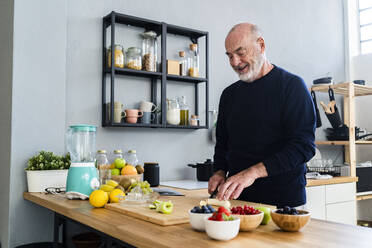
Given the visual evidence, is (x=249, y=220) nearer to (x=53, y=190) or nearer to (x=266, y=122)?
(x=266, y=122)

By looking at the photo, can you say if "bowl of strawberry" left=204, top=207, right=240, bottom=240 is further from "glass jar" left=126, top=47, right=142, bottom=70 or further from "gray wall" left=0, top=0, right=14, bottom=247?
"glass jar" left=126, top=47, right=142, bottom=70

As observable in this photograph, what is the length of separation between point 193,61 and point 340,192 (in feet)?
5.79

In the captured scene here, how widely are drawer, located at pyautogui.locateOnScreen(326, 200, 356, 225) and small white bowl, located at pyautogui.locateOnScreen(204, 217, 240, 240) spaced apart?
2.43 metres

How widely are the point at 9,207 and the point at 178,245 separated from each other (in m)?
1.58

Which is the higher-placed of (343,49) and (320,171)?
(343,49)

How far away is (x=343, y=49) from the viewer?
456 centimetres

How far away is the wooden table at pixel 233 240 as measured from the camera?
3.46 feet

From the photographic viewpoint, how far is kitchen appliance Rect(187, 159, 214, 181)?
9.59 ft

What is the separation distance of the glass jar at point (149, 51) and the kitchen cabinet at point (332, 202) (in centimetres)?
161

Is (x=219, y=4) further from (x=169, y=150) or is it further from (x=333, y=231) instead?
(x=333, y=231)

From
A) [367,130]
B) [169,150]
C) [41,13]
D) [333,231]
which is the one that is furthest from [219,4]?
[333,231]

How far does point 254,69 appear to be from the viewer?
6.34ft

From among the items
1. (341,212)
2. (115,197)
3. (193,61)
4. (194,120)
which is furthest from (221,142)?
(341,212)

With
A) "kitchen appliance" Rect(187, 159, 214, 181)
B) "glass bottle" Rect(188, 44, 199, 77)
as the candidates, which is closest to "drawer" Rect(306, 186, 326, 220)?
"kitchen appliance" Rect(187, 159, 214, 181)
